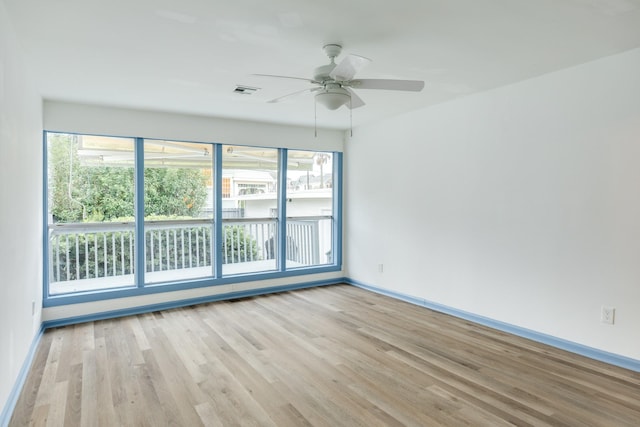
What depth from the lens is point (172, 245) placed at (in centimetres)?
508

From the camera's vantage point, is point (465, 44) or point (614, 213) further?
point (614, 213)

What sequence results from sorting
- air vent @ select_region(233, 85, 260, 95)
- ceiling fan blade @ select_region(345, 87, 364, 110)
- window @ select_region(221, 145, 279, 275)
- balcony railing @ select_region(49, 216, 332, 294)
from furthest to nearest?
1. window @ select_region(221, 145, 279, 275)
2. balcony railing @ select_region(49, 216, 332, 294)
3. air vent @ select_region(233, 85, 260, 95)
4. ceiling fan blade @ select_region(345, 87, 364, 110)

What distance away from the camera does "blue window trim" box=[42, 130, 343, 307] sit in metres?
4.00

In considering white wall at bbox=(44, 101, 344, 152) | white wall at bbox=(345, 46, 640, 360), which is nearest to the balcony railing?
white wall at bbox=(44, 101, 344, 152)

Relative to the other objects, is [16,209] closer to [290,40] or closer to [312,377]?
[290,40]

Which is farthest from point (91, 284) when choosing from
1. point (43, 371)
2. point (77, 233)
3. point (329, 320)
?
point (329, 320)

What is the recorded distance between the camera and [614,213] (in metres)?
2.96

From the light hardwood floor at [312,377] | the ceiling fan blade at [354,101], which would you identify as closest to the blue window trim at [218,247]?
the light hardwood floor at [312,377]

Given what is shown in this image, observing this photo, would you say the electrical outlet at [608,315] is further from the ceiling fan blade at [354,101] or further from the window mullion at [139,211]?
the window mullion at [139,211]

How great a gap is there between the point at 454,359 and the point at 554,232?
55.8 inches

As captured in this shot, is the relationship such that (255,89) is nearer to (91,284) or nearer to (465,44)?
(465,44)

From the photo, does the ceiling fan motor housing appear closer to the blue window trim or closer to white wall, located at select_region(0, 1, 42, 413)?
white wall, located at select_region(0, 1, 42, 413)

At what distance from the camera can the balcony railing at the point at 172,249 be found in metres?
4.38

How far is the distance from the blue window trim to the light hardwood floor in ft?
1.18
